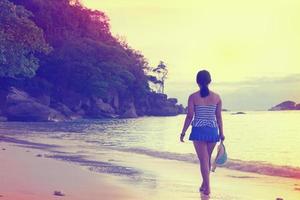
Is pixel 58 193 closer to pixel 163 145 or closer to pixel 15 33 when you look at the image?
pixel 15 33

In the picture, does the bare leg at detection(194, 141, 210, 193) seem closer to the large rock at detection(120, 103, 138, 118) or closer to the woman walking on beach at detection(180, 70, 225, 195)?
the woman walking on beach at detection(180, 70, 225, 195)

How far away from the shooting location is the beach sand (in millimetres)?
7809

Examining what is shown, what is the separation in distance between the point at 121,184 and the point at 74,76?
6137 cm

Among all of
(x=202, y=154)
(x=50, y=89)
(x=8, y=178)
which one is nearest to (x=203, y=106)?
(x=202, y=154)

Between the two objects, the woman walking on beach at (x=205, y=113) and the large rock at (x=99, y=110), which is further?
the large rock at (x=99, y=110)

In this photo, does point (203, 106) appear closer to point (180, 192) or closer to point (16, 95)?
point (180, 192)

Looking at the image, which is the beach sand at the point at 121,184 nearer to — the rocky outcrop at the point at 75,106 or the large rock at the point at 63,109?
the rocky outcrop at the point at 75,106

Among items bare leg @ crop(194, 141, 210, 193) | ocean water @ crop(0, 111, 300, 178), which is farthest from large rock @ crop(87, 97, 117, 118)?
bare leg @ crop(194, 141, 210, 193)

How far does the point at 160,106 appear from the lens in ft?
322

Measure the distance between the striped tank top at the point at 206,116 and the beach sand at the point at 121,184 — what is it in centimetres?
103

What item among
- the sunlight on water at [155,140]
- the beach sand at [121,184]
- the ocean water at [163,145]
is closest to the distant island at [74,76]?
the sunlight on water at [155,140]

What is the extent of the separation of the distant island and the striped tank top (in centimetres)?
4478

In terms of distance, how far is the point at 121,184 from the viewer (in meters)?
9.44

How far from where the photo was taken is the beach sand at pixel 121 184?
7.81 meters
